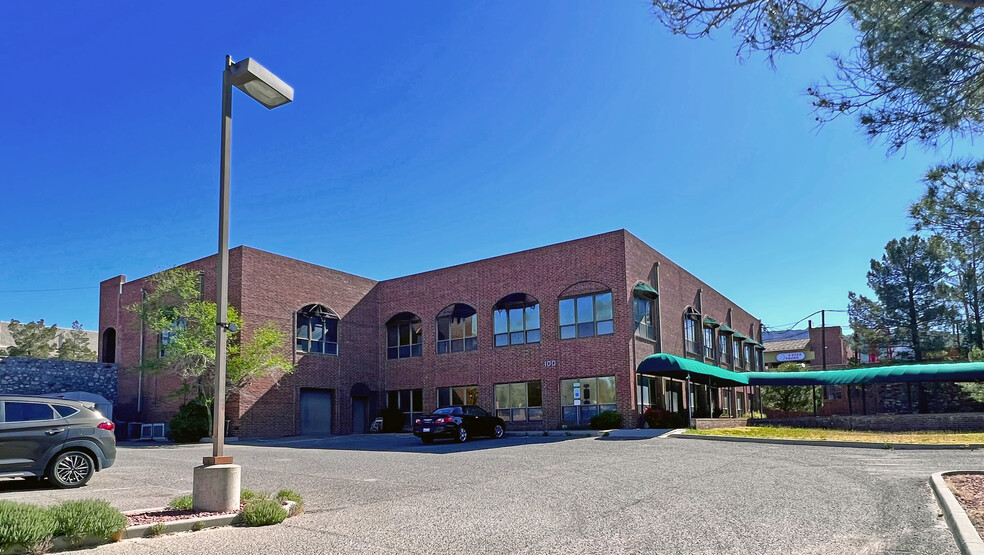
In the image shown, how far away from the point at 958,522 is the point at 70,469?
477 inches

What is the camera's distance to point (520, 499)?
31.7ft

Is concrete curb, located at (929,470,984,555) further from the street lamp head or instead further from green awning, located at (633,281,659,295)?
green awning, located at (633,281,659,295)

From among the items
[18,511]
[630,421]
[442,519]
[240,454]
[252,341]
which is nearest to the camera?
[18,511]

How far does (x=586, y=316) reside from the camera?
29.6 m

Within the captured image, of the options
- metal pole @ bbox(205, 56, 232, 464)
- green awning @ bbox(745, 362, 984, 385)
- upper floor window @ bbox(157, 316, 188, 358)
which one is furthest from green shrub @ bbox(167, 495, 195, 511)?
green awning @ bbox(745, 362, 984, 385)

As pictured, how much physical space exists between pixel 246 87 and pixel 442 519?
18.8ft

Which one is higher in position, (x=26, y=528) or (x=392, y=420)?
(x=26, y=528)

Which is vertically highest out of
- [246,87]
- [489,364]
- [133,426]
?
[246,87]

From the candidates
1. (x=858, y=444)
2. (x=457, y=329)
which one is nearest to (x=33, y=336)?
(x=457, y=329)

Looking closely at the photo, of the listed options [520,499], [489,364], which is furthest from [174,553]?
[489,364]

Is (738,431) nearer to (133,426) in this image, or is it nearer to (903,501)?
(903,501)

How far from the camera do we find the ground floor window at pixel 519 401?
30.3 metres

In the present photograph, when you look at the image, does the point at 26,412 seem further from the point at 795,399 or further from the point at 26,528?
the point at 795,399

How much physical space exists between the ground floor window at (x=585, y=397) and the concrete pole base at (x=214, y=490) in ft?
69.8
